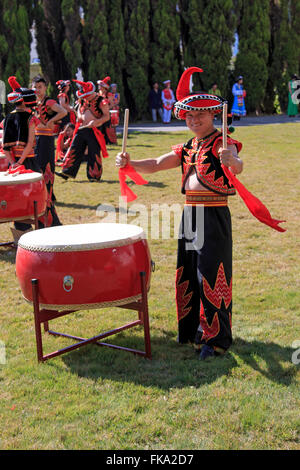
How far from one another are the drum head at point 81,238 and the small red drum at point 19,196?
2048mm

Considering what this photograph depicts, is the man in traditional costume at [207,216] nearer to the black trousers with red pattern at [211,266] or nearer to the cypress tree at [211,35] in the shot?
the black trousers with red pattern at [211,266]

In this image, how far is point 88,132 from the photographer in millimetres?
10961

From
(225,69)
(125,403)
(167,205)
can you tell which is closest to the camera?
(125,403)

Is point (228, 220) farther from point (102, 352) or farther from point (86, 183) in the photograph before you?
point (86, 183)

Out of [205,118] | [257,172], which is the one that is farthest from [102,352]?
[257,172]

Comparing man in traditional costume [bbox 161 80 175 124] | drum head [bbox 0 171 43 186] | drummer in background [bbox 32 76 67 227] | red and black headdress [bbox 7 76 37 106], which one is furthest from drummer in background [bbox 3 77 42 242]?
man in traditional costume [bbox 161 80 175 124]

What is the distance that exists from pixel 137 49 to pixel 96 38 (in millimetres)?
1839

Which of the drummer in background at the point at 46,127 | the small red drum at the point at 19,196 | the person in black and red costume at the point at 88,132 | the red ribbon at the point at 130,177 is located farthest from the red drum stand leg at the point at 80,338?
the person in black and red costume at the point at 88,132

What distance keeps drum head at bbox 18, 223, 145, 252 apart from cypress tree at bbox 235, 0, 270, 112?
24.2 m

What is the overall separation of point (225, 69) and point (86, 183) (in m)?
16.8

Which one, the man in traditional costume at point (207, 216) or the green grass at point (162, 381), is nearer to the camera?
the green grass at point (162, 381)

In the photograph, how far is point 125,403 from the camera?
3.47 meters

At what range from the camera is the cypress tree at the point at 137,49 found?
25.4 meters

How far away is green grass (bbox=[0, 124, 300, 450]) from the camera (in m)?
3.14
